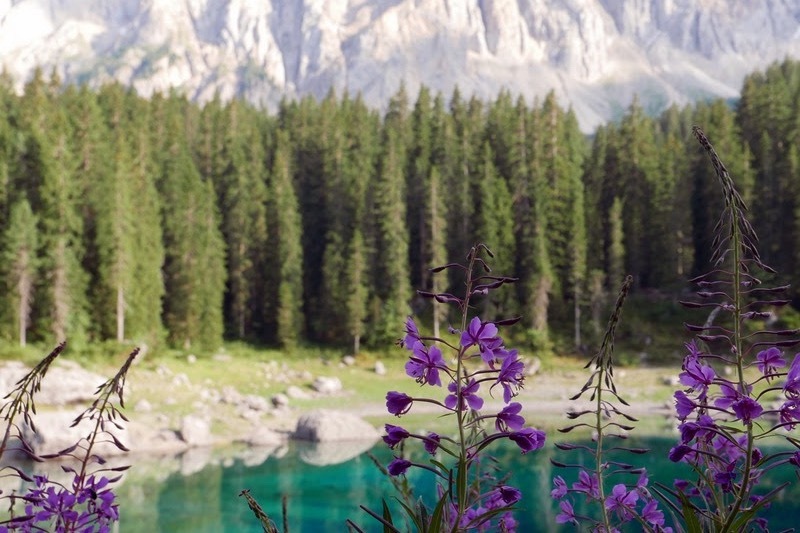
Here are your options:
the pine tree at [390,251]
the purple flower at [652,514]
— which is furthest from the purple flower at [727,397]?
the pine tree at [390,251]

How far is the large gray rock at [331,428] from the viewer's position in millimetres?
28562

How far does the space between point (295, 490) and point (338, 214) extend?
3055cm

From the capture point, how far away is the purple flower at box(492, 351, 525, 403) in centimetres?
197

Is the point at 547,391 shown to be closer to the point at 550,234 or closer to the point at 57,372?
the point at 550,234

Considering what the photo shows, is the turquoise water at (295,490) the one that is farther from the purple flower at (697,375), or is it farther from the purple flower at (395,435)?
the purple flower at (395,435)

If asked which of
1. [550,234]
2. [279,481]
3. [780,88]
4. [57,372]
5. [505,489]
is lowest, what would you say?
[279,481]

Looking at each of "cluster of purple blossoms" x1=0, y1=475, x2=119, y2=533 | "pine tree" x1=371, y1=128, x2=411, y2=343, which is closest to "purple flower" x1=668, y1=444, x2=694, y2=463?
"cluster of purple blossoms" x1=0, y1=475, x2=119, y2=533

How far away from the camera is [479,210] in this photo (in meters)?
49.2

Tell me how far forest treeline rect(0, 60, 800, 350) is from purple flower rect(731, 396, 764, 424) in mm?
37309

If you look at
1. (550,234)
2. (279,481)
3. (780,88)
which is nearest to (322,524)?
(279,481)

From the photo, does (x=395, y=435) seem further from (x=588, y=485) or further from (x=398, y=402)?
(x=588, y=485)

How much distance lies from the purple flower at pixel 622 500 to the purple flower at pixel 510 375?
87 cm

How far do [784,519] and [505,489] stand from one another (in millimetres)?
17714

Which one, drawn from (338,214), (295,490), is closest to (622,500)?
(295,490)
